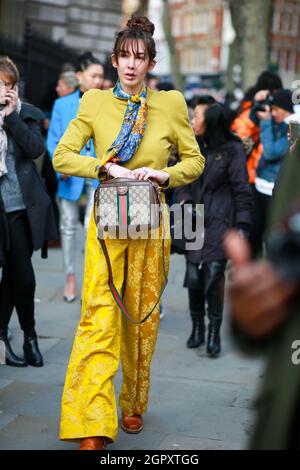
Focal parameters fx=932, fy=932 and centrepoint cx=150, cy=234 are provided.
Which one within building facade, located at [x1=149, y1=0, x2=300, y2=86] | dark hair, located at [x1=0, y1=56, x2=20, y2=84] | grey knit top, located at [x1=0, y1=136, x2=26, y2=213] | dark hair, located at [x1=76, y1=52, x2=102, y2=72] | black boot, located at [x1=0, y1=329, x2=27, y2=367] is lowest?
building facade, located at [x1=149, y1=0, x2=300, y2=86]

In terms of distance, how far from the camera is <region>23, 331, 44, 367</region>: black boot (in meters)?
5.74

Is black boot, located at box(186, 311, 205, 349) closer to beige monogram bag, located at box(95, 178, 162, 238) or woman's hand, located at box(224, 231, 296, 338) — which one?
beige monogram bag, located at box(95, 178, 162, 238)

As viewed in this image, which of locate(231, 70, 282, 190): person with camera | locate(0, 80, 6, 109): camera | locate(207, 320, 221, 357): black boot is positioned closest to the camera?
locate(0, 80, 6, 109): camera

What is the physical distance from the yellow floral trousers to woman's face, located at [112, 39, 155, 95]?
668mm

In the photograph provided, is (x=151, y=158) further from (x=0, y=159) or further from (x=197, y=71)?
(x=197, y=71)

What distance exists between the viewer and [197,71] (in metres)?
102

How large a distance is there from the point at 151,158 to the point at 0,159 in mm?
1324

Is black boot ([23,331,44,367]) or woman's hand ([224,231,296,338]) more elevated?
woman's hand ([224,231,296,338])

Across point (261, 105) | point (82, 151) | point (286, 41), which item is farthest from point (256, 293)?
point (286, 41)

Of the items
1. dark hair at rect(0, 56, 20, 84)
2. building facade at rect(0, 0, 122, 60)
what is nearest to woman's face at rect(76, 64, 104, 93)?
dark hair at rect(0, 56, 20, 84)

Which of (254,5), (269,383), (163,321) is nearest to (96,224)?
(269,383)

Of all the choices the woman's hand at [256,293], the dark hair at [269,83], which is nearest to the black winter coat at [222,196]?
the dark hair at [269,83]

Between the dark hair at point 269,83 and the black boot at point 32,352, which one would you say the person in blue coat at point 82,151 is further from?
the dark hair at point 269,83

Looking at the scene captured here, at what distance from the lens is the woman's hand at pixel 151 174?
4.19 metres
